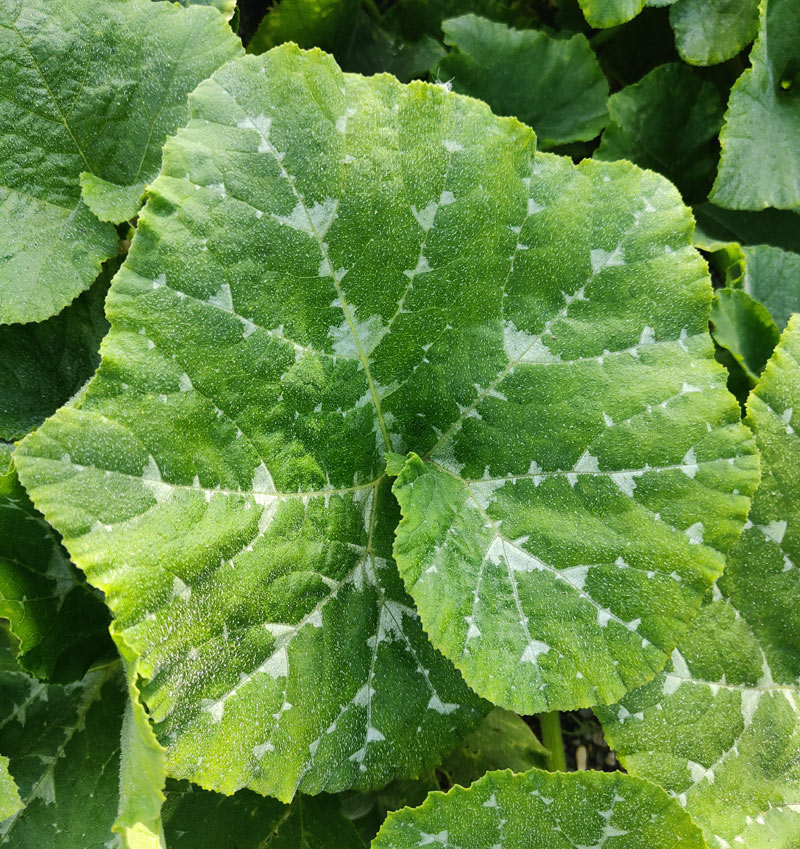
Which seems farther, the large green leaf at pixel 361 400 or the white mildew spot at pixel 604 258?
the white mildew spot at pixel 604 258

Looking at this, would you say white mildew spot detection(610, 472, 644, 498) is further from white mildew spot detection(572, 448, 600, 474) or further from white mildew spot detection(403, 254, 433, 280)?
white mildew spot detection(403, 254, 433, 280)

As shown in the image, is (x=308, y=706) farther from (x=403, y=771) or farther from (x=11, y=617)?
(x=11, y=617)

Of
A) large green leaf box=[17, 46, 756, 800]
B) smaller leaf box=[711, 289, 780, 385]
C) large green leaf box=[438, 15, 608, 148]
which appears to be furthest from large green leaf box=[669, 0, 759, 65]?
large green leaf box=[17, 46, 756, 800]

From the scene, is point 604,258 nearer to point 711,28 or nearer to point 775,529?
point 775,529

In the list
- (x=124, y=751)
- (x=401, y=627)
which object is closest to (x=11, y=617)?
(x=124, y=751)

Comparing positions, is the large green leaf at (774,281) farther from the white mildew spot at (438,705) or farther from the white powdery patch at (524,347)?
the white mildew spot at (438,705)

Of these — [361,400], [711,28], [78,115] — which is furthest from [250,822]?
[711,28]

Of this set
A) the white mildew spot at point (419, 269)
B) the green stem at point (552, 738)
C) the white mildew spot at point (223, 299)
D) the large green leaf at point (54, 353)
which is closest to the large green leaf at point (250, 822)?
the green stem at point (552, 738)
